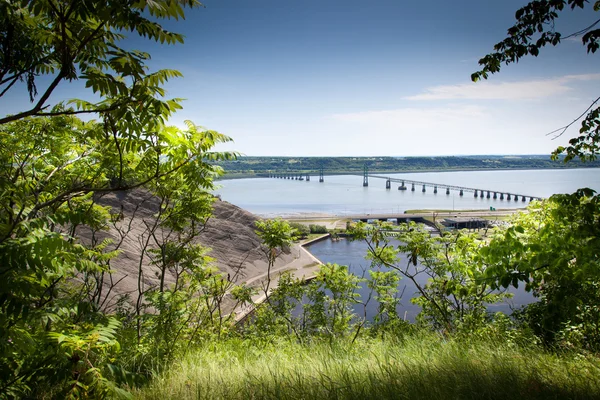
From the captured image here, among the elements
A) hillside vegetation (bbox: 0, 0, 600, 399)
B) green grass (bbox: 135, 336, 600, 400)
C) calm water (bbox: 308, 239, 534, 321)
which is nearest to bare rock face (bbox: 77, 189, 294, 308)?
calm water (bbox: 308, 239, 534, 321)

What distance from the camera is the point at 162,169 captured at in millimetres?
4320

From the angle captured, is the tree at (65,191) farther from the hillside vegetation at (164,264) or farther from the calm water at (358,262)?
the calm water at (358,262)

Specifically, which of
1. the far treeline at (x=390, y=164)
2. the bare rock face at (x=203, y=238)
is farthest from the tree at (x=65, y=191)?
the far treeline at (x=390, y=164)

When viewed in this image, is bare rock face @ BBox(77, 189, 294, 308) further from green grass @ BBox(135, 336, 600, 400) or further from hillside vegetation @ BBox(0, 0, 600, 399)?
green grass @ BBox(135, 336, 600, 400)

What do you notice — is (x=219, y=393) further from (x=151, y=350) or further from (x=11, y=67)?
(x=11, y=67)

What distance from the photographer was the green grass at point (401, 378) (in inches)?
97.4

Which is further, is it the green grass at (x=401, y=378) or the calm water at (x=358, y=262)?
the calm water at (x=358, y=262)

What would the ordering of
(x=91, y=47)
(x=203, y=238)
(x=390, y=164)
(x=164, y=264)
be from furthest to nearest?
(x=390, y=164) < (x=203, y=238) < (x=164, y=264) < (x=91, y=47)

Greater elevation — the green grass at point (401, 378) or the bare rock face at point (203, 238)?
the green grass at point (401, 378)

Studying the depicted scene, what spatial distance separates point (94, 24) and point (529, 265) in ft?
11.6

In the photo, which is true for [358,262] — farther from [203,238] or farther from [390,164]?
[390,164]

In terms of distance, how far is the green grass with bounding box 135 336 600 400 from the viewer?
2.47m

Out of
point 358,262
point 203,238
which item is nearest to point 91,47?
point 203,238

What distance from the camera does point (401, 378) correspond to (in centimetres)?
273
